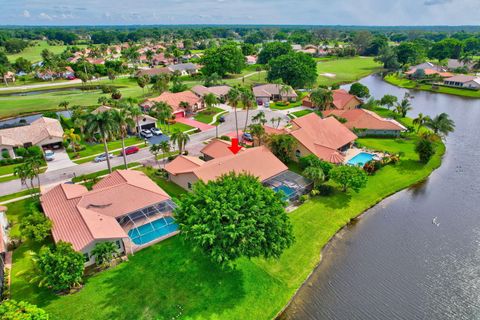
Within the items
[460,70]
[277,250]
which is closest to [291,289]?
[277,250]

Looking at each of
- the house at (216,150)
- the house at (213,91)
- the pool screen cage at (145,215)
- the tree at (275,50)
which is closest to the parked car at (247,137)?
the house at (216,150)

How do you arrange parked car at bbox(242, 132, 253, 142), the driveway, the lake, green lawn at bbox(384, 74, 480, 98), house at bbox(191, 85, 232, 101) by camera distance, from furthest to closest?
green lawn at bbox(384, 74, 480, 98), house at bbox(191, 85, 232, 101), parked car at bbox(242, 132, 253, 142), the driveway, the lake

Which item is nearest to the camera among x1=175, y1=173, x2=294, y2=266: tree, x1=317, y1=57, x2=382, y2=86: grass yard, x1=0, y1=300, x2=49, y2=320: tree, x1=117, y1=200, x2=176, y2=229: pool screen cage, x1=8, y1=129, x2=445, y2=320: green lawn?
x1=0, y1=300, x2=49, y2=320: tree

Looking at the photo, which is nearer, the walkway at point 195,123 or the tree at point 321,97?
the walkway at point 195,123

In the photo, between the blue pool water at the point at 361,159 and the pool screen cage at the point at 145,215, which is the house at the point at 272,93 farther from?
the pool screen cage at the point at 145,215

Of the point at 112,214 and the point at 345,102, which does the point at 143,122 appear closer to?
the point at 112,214

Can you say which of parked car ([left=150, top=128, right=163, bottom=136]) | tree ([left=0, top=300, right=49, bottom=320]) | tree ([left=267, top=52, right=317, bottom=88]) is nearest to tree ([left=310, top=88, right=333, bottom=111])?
tree ([left=267, top=52, right=317, bottom=88])

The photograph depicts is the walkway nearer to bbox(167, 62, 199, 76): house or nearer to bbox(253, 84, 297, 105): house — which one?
bbox(253, 84, 297, 105): house
